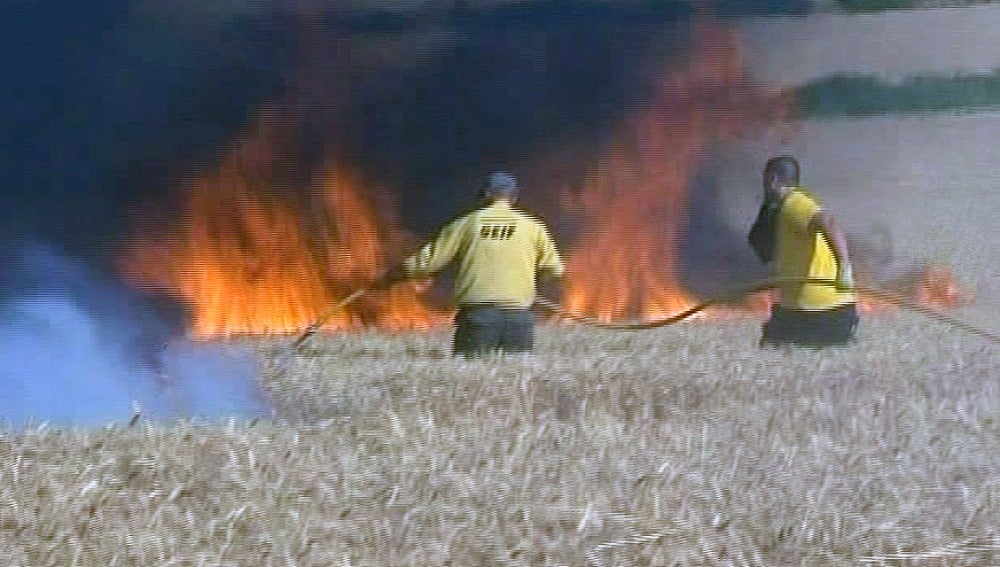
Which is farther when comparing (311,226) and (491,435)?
(311,226)

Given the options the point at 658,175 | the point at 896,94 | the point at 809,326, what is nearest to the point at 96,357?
the point at 809,326

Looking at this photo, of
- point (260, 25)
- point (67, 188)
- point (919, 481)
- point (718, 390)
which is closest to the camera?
point (919, 481)

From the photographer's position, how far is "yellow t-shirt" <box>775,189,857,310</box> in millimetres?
3111

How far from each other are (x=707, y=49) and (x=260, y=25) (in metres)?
1.27

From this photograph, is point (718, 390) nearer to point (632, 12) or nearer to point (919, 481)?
point (919, 481)

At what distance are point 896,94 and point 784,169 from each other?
1.34ft

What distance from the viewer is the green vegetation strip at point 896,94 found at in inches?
142

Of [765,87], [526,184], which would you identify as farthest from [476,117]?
[765,87]

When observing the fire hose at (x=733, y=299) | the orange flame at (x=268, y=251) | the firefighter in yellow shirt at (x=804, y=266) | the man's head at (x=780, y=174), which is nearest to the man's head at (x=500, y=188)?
the fire hose at (x=733, y=299)

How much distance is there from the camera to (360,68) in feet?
13.3

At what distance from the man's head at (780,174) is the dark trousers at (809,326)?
0.54m

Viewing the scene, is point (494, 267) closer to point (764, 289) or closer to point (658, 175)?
point (764, 289)

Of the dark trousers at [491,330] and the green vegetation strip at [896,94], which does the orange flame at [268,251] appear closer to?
the dark trousers at [491,330]

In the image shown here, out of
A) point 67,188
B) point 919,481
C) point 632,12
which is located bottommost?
point 919,481
